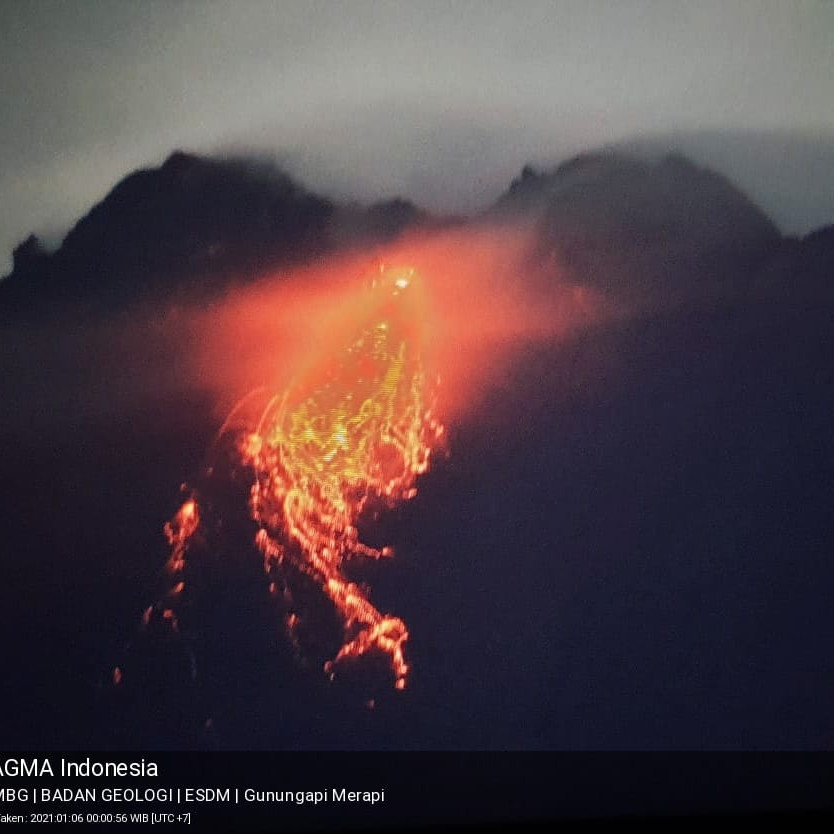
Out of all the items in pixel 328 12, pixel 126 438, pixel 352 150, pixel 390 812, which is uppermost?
pixel 328 12

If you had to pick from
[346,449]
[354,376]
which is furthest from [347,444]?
[354,376]

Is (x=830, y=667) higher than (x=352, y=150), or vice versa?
(x=352, y=150)

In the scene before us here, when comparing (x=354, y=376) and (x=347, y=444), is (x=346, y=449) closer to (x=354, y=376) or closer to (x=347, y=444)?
(x=347, y=444)

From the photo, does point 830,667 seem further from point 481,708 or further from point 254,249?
point 254,249

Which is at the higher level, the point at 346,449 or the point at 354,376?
the point at 354,376

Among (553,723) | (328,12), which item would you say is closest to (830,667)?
(553,723)

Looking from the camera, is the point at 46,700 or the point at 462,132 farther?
the point at 462,132

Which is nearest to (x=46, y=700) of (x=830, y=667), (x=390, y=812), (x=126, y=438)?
(x=126, y=438)

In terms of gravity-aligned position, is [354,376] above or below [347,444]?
above
